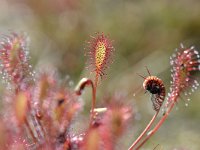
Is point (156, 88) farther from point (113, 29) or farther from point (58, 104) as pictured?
point (113, 29)

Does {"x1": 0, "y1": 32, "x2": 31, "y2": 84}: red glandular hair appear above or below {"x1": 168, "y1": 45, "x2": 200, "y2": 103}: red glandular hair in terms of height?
above

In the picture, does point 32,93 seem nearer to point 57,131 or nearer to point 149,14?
point 57,131

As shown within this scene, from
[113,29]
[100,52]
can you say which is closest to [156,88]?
[100,52]

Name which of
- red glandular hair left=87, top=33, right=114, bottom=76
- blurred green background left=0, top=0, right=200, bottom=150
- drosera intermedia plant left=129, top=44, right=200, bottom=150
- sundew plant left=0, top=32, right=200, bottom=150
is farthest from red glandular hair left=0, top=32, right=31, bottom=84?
blurred green background left=0, top=0, right=200, bottom=150

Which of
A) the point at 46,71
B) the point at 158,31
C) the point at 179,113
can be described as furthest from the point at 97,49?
the point at 158,31

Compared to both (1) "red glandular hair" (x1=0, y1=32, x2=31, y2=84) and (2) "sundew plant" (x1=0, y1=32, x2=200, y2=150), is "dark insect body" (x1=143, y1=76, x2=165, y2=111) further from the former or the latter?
(1) "red glandular hair" (x1=0, y1=32, x2=31, y2=84)

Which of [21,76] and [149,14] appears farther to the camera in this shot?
[149,14]

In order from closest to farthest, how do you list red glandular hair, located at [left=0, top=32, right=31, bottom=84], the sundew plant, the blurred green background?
the sundew plant < red glandular hair, located at [left=0, top=32, right=31, bottom=84] < the blurred green background
